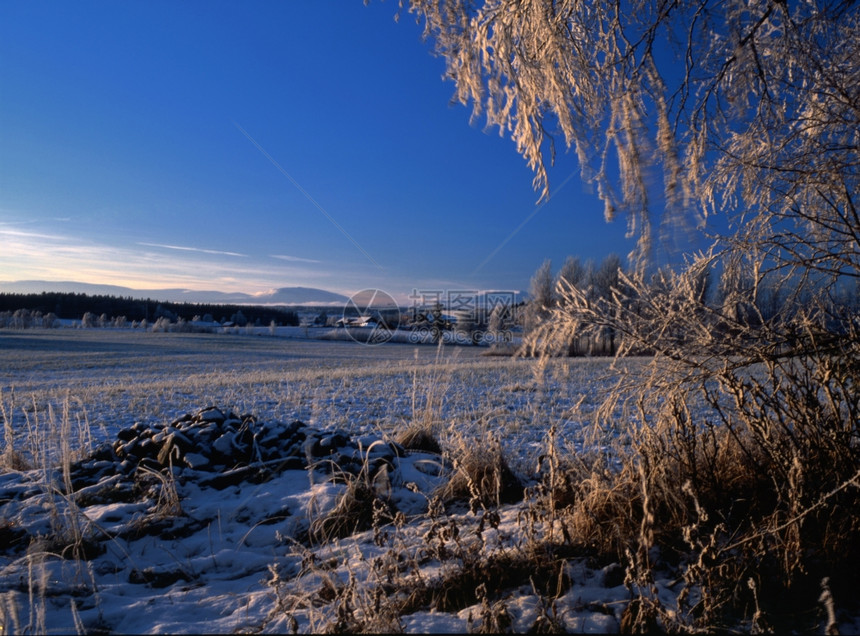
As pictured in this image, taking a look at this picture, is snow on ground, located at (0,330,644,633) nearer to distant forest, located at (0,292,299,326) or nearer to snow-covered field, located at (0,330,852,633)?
snow-covered field, located at (0,330,852,633)

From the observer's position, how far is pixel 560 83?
3.41m

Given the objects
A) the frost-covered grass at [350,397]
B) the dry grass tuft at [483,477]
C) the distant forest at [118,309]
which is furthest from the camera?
the distant forest at [118,309]

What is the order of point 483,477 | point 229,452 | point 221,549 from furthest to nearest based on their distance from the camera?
point 229,452, point 483,477, point 221,549

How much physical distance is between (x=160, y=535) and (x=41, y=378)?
1624 cm

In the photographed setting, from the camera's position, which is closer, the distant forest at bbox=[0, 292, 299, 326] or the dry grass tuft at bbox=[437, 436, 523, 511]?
the dry grass tuft at bbox=[437, 436, 523, 511]

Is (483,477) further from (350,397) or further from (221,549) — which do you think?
(350,397)

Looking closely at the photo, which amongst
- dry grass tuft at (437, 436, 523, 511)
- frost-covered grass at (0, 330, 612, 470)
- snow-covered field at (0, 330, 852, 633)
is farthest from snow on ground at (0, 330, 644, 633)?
frost-covered grass at (0, 330, 612, 470)

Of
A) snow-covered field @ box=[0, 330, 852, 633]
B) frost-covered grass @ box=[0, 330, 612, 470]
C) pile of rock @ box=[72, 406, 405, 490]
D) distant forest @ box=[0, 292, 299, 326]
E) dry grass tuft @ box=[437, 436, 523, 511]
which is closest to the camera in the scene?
snow-covered field @ box=[0, 330, 852, 633]

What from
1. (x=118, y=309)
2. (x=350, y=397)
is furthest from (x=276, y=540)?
(x=118, y=309)

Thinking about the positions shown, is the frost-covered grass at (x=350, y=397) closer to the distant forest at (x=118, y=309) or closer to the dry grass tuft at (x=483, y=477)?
the dry grass tuft at (x=483, y=477)

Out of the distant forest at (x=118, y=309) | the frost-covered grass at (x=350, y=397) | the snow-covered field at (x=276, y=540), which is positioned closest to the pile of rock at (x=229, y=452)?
the snow-covered field at (x=276, y=540)

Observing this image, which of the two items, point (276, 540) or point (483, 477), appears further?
point (483, 477)

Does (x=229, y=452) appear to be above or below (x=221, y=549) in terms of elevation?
above

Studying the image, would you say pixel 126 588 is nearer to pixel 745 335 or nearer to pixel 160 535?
pixel 160 535
